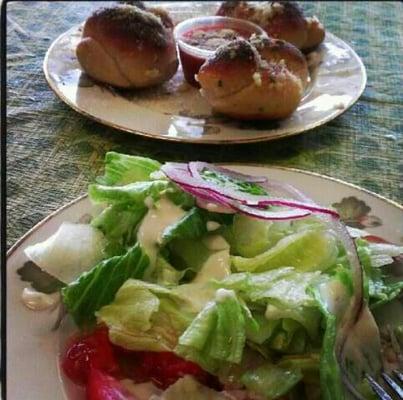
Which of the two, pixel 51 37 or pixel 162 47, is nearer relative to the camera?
pixel 162 47

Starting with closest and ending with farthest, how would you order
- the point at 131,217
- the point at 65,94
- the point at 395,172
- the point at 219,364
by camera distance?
the point at 219,364 < the point at 131,217 < the point at 395,172 < the point at 65,94

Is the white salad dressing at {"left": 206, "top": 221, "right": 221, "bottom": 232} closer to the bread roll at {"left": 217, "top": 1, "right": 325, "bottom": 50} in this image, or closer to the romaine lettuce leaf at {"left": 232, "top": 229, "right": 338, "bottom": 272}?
the romaine lettuce leaf at {"left": 232, "top": 229, "right": 338, "bottom": 272}

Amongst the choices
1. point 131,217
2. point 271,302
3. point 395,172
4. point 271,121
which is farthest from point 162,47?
point 271,302

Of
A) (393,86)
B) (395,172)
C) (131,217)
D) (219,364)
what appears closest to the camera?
(219,364)

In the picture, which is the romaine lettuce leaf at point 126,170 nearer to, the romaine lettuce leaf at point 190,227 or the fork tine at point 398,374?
the romaine lettuce leaf at point 190,227

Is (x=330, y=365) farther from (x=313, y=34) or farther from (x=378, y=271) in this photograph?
(x=313, y=34)

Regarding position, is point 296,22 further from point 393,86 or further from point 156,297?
point 156,297

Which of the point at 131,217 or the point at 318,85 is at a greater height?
the point at 131,217

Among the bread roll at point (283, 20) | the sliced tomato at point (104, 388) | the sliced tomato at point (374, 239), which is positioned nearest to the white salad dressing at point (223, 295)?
the sliced tomato at point (104, 388)
